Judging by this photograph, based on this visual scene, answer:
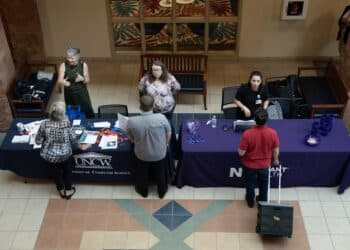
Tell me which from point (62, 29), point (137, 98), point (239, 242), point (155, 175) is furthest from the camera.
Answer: point (62, 29)

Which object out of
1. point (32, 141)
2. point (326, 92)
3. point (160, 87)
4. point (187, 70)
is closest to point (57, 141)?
point (32, 141)

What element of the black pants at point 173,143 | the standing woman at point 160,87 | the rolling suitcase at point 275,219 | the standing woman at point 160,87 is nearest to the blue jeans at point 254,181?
the rolling suitcase at point 275,219

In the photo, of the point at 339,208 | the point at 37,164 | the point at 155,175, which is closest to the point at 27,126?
the point at 37,164

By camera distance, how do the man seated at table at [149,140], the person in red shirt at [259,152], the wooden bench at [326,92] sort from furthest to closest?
the wooden bench at [326,92] → the man seated at table at [149,140] → the person in red shirt at [259,152]

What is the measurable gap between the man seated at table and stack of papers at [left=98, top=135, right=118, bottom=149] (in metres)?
0.44

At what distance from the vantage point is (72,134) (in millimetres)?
5609

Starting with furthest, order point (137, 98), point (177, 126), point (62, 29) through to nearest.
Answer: point (62, 29)
point (137, 98)
point (177, 126)

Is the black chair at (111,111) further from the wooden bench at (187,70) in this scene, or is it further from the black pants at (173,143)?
the wooden bench at (187,70)

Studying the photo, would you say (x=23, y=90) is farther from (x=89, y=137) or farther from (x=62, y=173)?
(x=62, y=173)

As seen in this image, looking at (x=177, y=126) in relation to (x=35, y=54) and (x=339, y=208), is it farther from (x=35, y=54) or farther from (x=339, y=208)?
(x=35, y=54)

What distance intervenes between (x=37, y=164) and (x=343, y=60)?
5.18 meters

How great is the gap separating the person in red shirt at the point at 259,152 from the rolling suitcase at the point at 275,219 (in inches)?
15.4

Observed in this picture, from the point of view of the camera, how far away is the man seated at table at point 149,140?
528cm

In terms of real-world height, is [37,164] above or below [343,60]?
below
